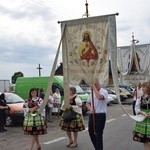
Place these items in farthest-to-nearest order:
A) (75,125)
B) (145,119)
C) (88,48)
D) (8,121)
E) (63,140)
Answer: (8,121)
(63,140)
(75,125)
(88,48)
(145,119)

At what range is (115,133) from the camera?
13766mm

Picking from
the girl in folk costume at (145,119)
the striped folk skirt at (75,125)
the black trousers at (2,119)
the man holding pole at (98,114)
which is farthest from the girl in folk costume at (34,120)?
the black trousers at (2,119)

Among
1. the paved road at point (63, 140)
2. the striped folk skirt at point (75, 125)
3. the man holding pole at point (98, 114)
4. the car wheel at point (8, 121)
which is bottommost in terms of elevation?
the paved road at point (63, 140)

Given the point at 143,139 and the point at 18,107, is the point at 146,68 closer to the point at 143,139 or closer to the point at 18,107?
the point at 18,107

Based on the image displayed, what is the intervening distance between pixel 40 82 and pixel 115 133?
32.8 ft

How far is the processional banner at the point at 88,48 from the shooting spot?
27.1 feet

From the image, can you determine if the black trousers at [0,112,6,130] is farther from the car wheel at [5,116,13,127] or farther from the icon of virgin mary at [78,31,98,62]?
the icon of virgin mary at [78,31,98,62]

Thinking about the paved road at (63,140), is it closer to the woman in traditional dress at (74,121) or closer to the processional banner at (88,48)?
the woman in traditional dress at (74,121)

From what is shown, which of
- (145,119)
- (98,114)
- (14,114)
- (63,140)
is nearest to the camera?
(145,119)

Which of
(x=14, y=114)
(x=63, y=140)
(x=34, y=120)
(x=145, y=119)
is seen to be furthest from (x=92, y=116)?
(x=14, y=114)

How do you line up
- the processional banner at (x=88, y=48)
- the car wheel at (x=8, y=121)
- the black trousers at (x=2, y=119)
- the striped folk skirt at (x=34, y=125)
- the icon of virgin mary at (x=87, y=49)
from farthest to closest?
the car wheel at (x=8, y=121) < the black trousers at (x=2, y=119) < the striped folk skirt at (x=34, y=125) < the icon of virgin mary at (x=87, y=49) < the processional banner at (x=88, y=48)

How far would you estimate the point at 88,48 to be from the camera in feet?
28.0

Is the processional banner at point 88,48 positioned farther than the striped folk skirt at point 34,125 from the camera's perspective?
No

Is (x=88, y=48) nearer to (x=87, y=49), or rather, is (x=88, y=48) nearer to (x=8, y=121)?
(x=87, y=49)
